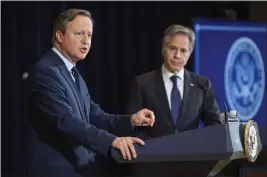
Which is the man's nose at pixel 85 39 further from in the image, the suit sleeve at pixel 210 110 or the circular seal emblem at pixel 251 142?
the suit sleeve at pixel 210 110

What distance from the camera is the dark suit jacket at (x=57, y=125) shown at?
194cm

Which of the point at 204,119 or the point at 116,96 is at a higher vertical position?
the point at 204,119

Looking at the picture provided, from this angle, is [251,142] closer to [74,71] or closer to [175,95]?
[74,71]

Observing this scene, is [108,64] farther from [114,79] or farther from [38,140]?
[38,140]

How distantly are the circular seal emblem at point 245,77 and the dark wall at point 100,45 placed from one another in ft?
1.05

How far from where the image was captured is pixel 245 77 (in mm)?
4211

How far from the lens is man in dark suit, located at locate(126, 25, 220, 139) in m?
2.76

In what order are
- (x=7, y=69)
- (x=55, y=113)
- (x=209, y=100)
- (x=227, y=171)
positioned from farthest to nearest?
(x=7, y=69) → (x=209, y=100) → (x=227, y=171) → (x=55, y=113)

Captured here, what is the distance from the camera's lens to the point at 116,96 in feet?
14.5

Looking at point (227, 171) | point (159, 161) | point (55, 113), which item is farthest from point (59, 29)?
point (227, 171)

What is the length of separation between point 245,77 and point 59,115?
2.48m

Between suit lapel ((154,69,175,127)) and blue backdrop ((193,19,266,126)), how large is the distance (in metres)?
1.16

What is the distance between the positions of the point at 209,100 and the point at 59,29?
917mm

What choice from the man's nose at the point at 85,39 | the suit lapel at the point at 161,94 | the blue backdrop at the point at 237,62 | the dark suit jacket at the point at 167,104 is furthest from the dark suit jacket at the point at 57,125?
the blue backdrop at the point at 237,62
